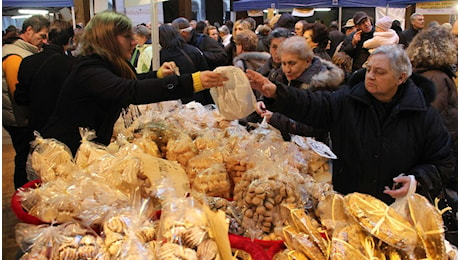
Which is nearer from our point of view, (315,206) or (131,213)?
(131,213)

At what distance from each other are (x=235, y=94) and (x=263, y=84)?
164 mm

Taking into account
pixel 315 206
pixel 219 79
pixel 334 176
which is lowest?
pixel 334 176

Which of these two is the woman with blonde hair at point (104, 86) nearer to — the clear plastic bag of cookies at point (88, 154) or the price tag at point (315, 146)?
the clear plastic bag of cookies at point (88, 154)

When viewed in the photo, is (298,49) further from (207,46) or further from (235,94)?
(207,46)

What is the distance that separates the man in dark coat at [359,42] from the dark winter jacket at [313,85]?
3122mm

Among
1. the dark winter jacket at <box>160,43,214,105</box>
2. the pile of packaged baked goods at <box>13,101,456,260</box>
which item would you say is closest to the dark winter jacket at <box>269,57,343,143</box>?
the pile of packaged baked goods at <box>13,101,456,260</box>

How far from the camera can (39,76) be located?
3.38m

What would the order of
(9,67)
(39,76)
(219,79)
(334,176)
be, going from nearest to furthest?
(219,79)
(334,176)
(39,76)
(9,67)

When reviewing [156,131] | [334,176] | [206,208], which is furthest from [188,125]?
[206,208]

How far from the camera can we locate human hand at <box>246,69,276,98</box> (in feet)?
6.85

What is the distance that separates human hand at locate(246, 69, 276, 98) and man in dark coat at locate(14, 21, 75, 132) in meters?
1.81

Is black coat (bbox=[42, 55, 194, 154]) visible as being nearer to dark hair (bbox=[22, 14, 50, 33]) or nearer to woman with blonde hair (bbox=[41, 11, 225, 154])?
woman with blonde hair (bbox=[41, 11, 225, 154])

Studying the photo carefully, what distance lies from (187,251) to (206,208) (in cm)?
18

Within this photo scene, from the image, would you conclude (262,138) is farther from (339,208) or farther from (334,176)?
(339,208)
